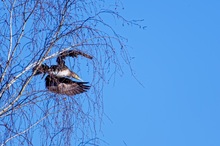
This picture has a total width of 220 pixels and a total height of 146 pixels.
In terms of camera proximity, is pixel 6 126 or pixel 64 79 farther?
pixel 64 79

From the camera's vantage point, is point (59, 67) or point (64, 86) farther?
point (64, 86)

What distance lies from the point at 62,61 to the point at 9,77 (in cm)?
26

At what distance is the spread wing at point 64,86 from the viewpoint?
3.52 m

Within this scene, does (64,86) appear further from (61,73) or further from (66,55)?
(66,55)

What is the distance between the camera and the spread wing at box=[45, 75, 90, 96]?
352 cm

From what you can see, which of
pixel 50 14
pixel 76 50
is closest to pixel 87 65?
pixel 76 50

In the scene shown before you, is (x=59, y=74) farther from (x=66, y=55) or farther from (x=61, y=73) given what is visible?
(x=66, y=55)

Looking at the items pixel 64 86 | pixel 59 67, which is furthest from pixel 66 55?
pixel 64 86

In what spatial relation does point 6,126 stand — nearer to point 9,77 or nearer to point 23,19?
point 9,77

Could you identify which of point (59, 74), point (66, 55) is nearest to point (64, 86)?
point (59, 74)

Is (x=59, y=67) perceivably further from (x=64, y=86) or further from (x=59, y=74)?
(x=64, y=86)

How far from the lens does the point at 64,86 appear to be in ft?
12.2

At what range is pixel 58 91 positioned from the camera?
3482mm

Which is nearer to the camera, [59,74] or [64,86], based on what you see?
[59,74]
